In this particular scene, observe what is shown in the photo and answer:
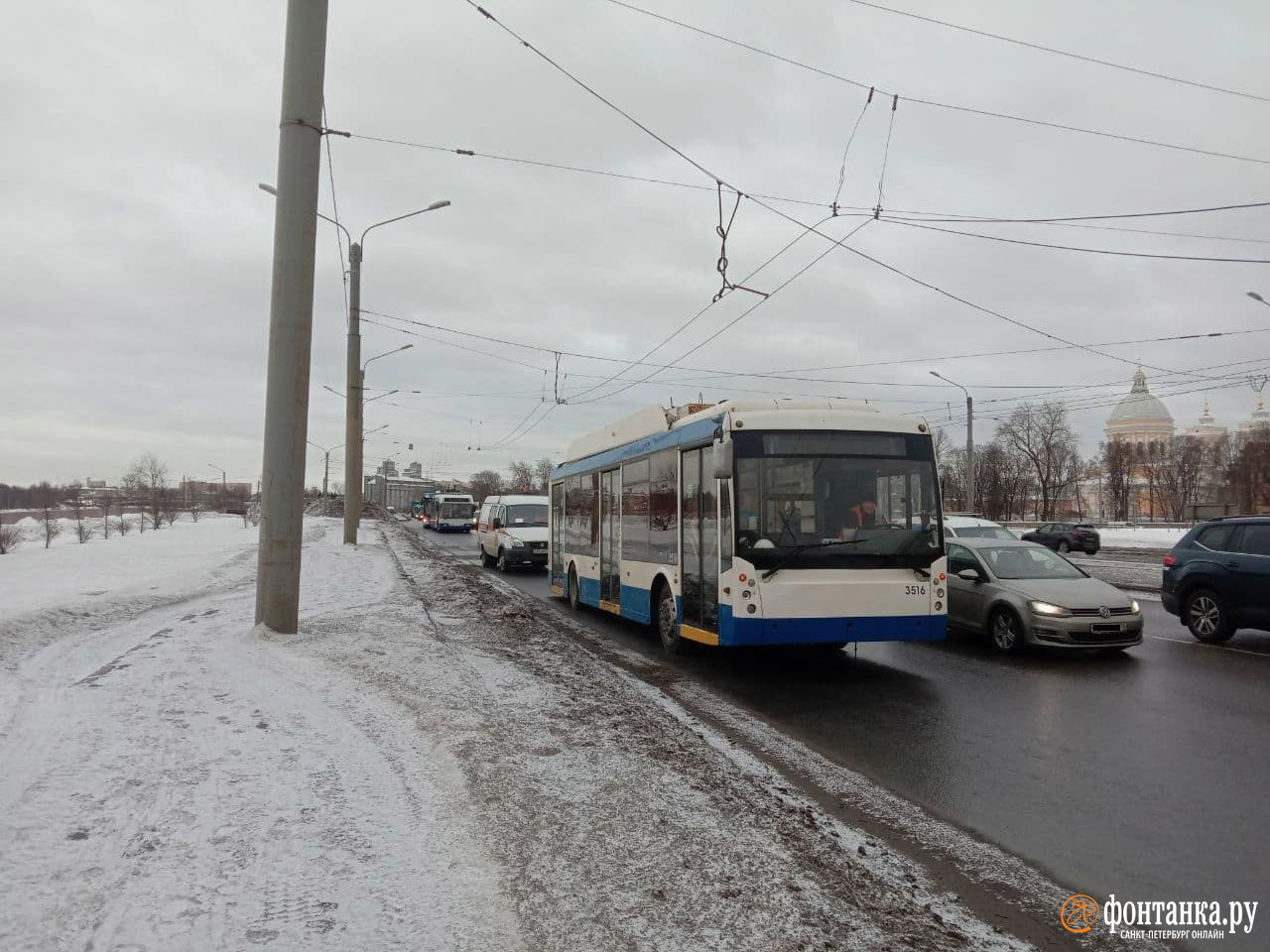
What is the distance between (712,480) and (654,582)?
2.36 metres

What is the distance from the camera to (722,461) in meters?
8.66

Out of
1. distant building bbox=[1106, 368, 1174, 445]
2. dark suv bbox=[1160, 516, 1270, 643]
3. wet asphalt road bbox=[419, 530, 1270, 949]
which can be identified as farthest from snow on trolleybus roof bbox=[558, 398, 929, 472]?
distant building bbox=[1106, 368, 1174, 445]

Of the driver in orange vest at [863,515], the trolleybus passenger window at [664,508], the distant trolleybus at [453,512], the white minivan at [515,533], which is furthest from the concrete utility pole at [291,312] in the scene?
the distant trolleybus at [453,512]

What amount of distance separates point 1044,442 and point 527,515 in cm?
6291

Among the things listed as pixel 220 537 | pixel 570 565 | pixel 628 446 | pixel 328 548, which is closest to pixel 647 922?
pixel 628 446

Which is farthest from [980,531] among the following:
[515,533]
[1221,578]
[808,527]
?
[515,533]

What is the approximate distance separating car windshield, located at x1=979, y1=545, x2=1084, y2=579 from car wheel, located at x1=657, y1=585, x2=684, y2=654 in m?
4.14

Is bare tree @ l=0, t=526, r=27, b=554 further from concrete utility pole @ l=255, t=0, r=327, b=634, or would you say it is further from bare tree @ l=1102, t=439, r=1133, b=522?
bare tree @ l=1102, t=439, r=1133, b=522

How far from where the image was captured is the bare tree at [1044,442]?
74625 millimetres

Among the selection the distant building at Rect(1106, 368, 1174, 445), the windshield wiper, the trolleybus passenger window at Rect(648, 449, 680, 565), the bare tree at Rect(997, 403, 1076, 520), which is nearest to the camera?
the windshield wiper

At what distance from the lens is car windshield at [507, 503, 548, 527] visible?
25.5 meters

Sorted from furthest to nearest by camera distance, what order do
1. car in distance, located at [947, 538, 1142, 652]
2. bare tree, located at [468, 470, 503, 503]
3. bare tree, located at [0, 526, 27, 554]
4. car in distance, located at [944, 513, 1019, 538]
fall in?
bare tree, located at [468, 470, 503, 503] < bare tree, located at [0, 526, 27, 554] < car in distance, located at [944, 513, 1019, 538] < car in distance, located at [947, 538, 1142, 652]

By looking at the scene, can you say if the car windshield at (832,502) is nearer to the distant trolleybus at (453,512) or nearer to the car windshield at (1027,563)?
the car windshield at (1027,563)

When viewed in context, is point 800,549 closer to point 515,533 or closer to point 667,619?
point 667,619
